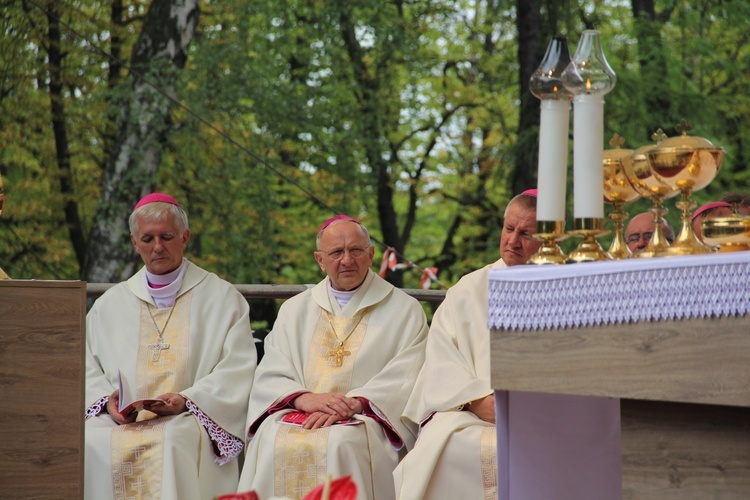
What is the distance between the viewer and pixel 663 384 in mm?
2730

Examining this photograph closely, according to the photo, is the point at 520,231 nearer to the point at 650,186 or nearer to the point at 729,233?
the point at 650,186

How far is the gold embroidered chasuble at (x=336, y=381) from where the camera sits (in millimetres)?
4707

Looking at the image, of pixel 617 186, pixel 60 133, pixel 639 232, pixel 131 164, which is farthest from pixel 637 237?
pixel 60 133

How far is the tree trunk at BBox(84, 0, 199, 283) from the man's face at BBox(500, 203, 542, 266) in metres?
7.28

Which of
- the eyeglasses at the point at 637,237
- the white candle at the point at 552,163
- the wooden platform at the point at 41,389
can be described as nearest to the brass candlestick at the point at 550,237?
the white candle at the point at 552,163

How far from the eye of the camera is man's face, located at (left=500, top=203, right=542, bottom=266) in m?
4.88

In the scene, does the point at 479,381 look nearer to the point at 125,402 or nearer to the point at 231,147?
the point at 125,402

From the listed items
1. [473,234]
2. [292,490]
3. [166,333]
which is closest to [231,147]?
[473,234]

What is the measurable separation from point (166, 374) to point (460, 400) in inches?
65.0

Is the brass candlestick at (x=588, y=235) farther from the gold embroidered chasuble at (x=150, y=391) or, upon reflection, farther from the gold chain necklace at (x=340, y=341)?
the gold embroidered chasuble at (x=150, y=391)

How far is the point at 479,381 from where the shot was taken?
15.1 feet

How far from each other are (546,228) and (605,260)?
0.74ft

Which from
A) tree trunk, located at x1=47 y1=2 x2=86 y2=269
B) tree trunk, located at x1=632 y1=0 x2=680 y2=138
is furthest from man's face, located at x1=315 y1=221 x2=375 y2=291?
tree trunk, located at x1=47 y1=2 x2=86 y2=269

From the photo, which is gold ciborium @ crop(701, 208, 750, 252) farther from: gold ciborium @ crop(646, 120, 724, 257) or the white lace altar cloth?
the white lace altar cloth
